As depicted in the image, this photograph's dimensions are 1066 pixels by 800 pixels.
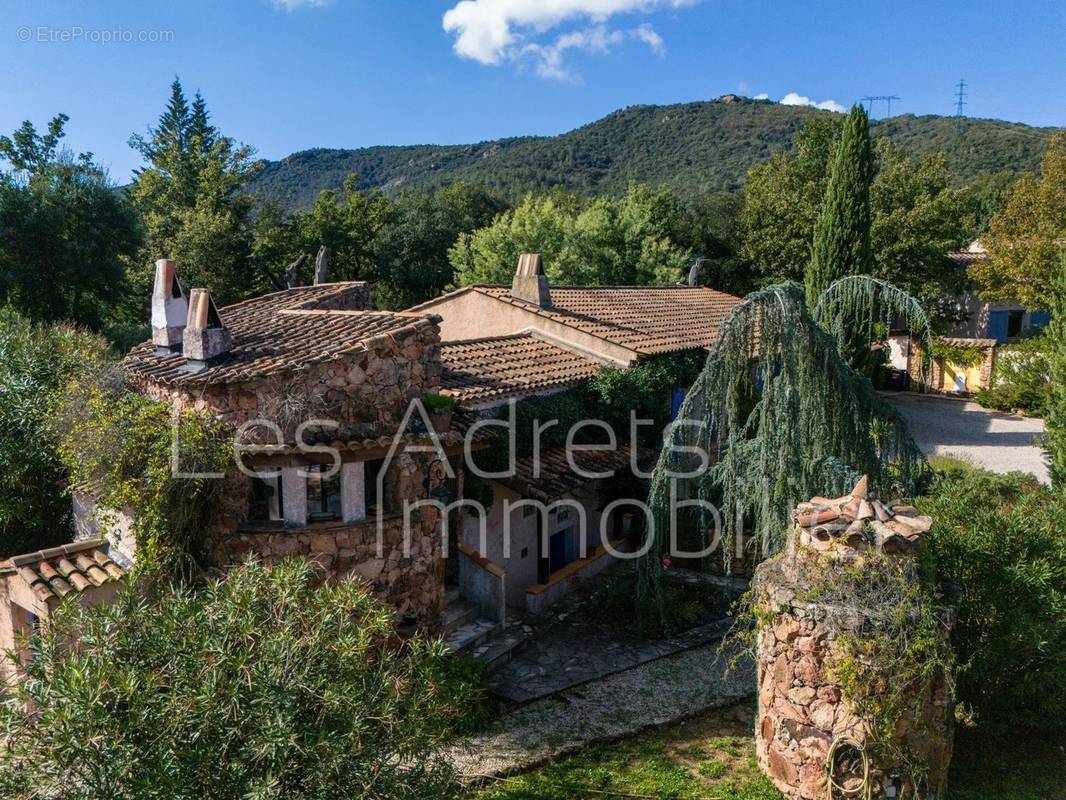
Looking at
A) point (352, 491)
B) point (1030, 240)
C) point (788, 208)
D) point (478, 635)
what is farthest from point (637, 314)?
point (1030, 240)

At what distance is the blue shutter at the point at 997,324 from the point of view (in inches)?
1570

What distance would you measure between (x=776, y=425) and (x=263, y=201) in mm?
39885

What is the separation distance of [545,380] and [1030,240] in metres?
26.6

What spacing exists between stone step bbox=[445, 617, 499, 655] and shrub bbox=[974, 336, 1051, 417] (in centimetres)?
2591

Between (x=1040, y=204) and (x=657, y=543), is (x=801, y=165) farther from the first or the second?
(x=657, y=543)

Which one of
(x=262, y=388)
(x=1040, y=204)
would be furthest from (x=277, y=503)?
(x=1040, y=204)

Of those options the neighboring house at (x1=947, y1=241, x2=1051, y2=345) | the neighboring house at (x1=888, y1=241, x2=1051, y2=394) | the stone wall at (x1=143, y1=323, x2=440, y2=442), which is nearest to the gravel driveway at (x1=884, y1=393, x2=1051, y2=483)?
the neighboring house at (x1=888, y1=241, x2=1051, y2=394)

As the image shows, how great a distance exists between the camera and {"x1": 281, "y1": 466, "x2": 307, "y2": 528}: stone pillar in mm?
11484

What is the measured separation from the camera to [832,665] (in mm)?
9148

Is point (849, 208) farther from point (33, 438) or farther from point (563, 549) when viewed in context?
point (33, 438)

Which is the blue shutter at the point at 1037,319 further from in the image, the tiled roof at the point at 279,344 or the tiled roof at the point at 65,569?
the tiled roof at the point at 65,569

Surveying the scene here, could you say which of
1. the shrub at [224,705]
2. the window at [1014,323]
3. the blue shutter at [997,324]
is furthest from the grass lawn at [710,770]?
the window at [1014,323]

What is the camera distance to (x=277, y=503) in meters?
11.9

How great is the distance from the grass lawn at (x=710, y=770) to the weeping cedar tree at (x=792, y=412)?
303 cm
